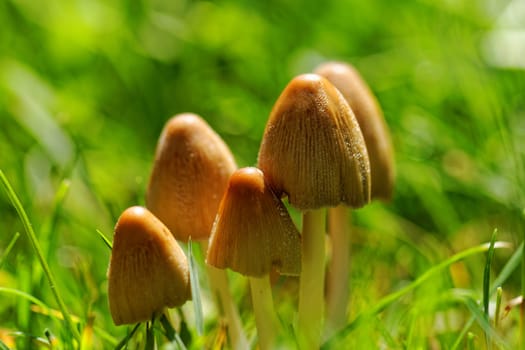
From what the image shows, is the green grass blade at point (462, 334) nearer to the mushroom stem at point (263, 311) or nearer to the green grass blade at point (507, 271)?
the green grass blade at point (507, 271)

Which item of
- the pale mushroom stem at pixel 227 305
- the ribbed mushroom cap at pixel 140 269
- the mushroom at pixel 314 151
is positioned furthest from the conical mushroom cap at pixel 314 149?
the pale mushroom stem at pixel 227 305

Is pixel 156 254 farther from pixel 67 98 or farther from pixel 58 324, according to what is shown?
pixel 67 98

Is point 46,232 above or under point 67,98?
under

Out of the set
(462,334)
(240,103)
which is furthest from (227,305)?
(240,103)

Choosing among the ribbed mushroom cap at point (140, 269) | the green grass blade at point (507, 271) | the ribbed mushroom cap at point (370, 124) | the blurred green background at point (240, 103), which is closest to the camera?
the ribbed mushroom cap at point (140, 269)

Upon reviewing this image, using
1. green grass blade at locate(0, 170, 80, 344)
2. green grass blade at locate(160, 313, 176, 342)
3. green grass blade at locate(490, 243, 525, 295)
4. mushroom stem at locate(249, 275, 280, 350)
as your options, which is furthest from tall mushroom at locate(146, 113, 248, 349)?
green grass blade at locate(490, 243, 525, 295)

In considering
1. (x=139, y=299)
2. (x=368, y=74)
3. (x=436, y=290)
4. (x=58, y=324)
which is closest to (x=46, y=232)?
(x=58, y=324)

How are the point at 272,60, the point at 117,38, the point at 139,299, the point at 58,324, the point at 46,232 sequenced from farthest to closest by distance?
the point at 117,38, the point at 272,60, the point at 46,232, the point at 58,324, the point at 139,299
